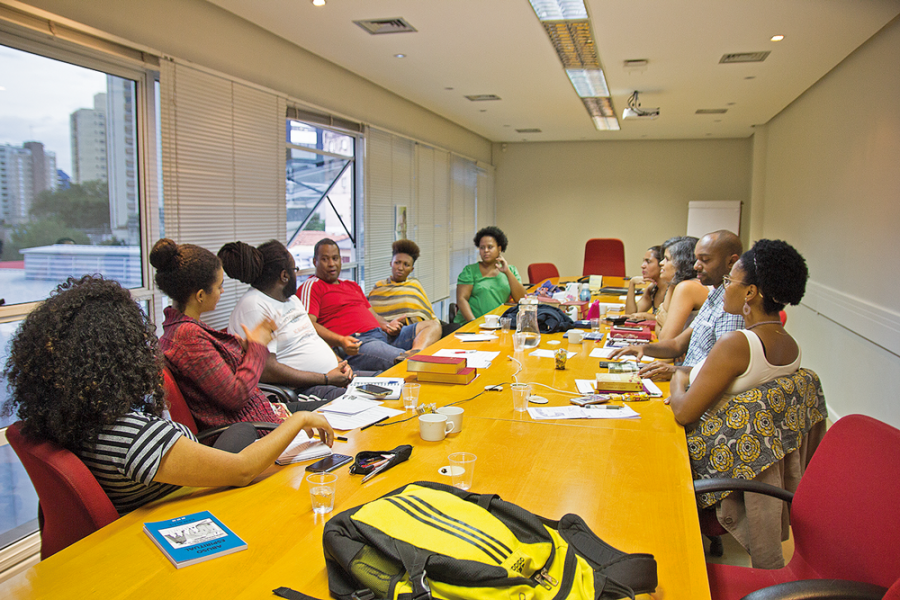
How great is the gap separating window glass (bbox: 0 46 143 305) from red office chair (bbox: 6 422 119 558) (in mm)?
1395

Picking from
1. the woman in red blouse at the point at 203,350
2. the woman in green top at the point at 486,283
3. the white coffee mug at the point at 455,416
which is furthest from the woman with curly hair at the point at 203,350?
the woman in green top at the point at 486,283

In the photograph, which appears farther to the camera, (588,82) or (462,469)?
(588,82)

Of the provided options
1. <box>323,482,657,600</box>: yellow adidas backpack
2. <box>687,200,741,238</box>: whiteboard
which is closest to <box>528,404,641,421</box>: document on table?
<box>323,482,657,600</box>: yellow adidas backpack

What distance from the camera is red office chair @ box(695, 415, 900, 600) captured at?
50.9 inches

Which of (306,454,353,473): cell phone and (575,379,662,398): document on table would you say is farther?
(575,379,662,398): document on table

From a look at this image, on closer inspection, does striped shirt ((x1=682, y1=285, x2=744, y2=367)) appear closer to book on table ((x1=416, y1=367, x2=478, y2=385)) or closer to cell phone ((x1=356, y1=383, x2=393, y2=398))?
book on table ((x1=416, y1=367, x2=478, y2=385))

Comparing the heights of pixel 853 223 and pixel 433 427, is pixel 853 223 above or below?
above

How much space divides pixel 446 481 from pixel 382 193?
5.14 m

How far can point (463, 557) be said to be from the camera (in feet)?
3.56

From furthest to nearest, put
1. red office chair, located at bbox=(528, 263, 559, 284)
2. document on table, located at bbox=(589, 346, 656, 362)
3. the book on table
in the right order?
red office chair, located at bbox=(528, 263, 559, 284) → document on table, located at bbox=(589, 346, 656, 362) → the book on table

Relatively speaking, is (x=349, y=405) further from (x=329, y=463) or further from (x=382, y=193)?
(x=382, y=193)

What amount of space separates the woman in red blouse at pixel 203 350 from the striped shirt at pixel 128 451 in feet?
2.12

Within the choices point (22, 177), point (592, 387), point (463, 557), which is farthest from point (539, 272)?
point (463, 557)

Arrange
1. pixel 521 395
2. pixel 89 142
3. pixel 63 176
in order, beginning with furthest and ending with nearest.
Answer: pixel 89 142 < pixel 63 176 < pixel 521 395
